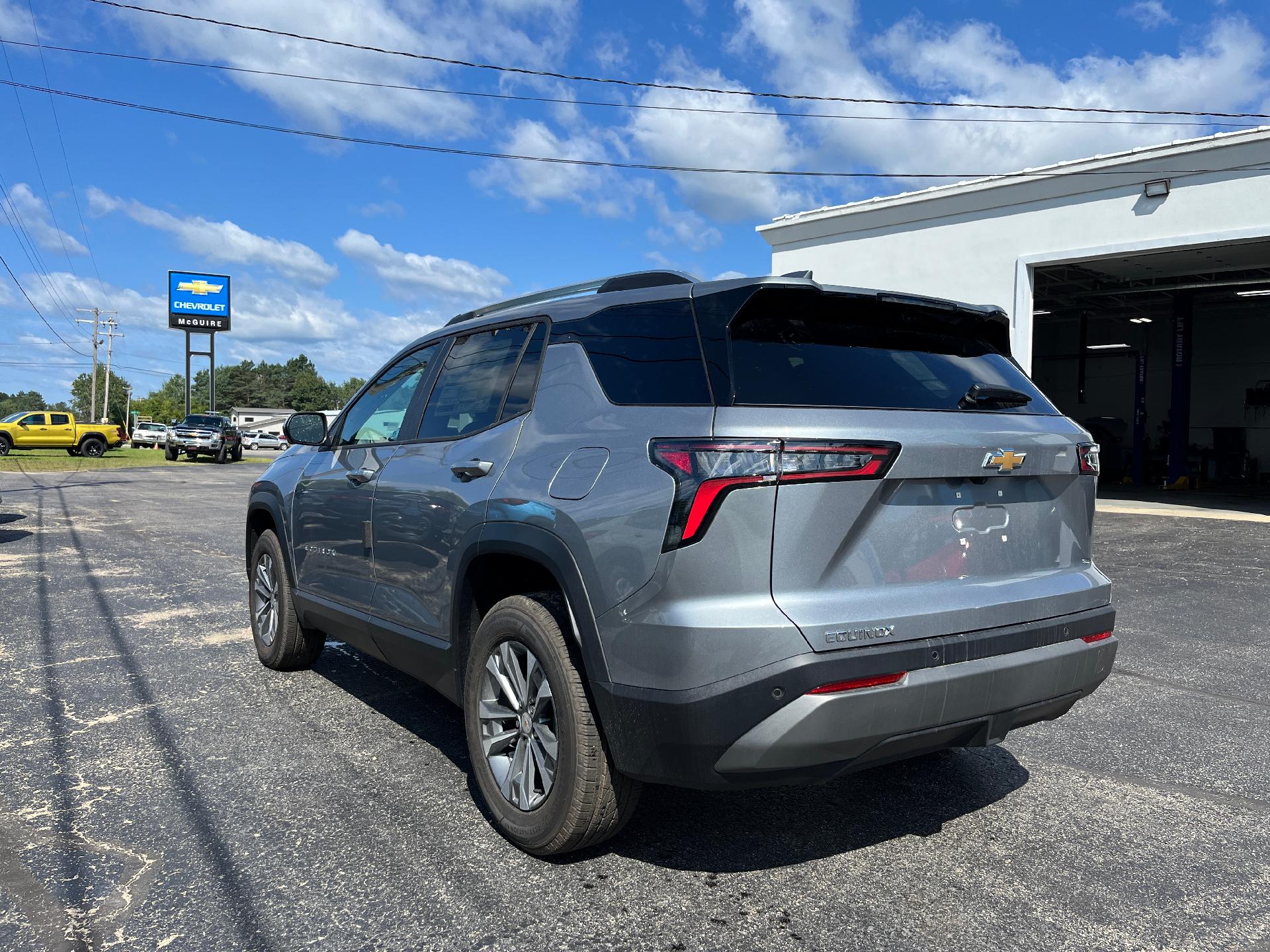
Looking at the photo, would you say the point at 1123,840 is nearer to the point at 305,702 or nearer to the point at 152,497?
the point at 305,702

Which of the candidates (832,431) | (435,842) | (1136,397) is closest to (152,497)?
(435,842)

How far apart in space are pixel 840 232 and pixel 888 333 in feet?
62.5

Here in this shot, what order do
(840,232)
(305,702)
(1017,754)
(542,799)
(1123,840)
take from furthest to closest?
(840,232) → (305,702) → (1017,754) → (1123,840) → (542,799)

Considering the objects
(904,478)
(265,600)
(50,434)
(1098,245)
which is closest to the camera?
(904,478)

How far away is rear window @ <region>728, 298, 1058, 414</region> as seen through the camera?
107 inches

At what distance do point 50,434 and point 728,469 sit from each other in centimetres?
4372

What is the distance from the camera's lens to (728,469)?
2506 mm

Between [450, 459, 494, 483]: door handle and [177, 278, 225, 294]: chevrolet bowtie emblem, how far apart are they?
61823 mm

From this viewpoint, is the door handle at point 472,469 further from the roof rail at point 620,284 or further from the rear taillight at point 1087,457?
the rear taillight at point 1087,457

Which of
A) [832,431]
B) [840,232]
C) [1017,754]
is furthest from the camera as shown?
[840,232]

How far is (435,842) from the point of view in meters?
3.17

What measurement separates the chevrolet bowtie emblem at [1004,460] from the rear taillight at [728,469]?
566mm

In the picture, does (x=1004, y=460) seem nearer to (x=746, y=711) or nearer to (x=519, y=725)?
(x=746, y=711)

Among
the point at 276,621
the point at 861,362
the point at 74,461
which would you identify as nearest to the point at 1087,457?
the point at 861,362
